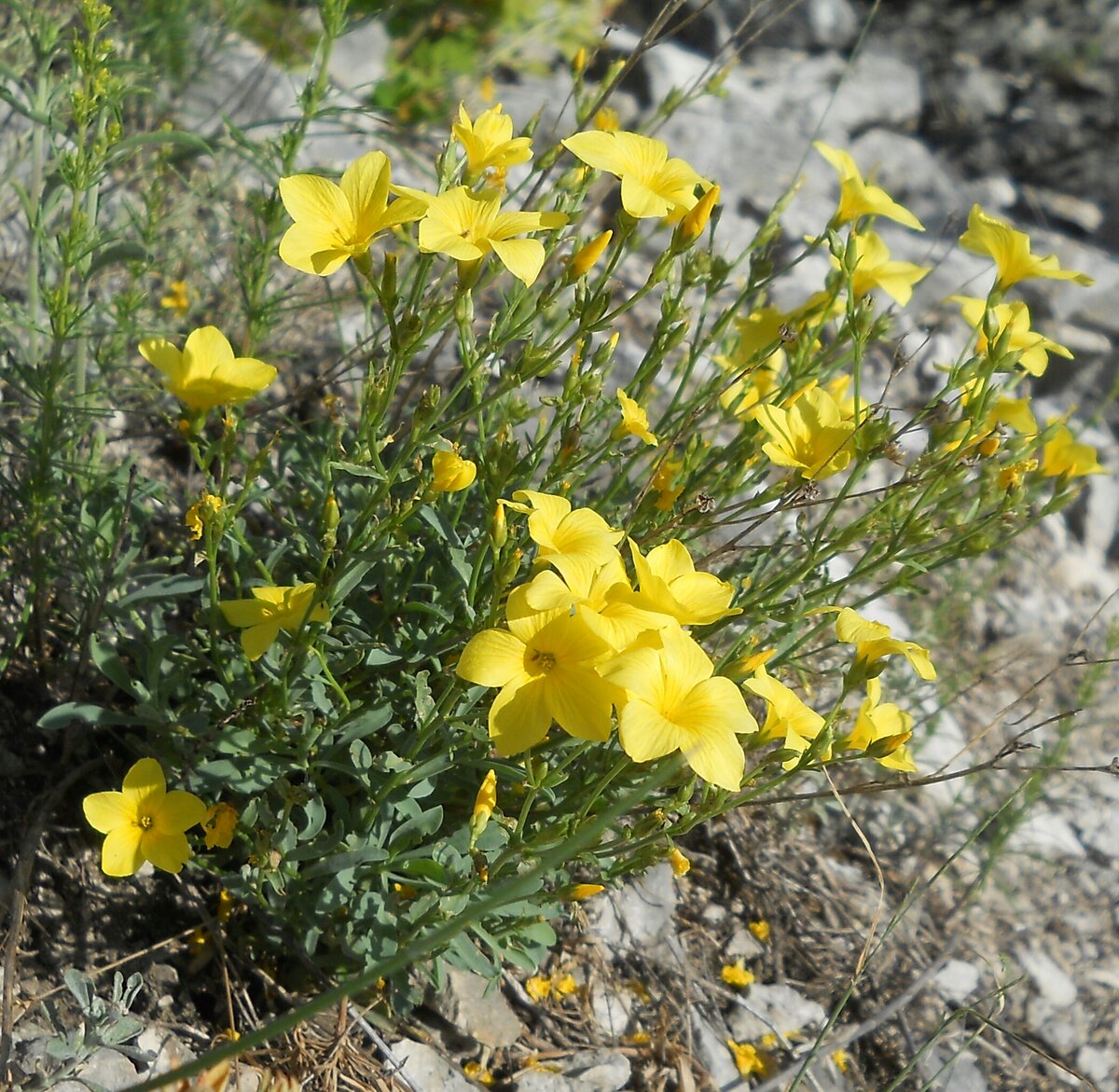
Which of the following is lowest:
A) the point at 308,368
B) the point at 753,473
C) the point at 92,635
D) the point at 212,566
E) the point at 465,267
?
the point at 308,368

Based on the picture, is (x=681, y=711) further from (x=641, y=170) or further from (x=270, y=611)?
(x=641, y=170)

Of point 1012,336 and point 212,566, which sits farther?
point 1012,336

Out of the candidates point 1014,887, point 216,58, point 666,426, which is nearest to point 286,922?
point 666,426

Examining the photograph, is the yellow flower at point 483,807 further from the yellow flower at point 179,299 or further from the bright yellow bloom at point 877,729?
the yellow flower at point 179,299

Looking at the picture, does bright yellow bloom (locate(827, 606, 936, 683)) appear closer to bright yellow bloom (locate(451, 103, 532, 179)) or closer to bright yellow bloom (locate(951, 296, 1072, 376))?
bright yellow bloom (locate(951, 296, 1072, 376))

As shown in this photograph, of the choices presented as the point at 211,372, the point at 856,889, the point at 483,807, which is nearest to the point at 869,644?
the point at 483,807

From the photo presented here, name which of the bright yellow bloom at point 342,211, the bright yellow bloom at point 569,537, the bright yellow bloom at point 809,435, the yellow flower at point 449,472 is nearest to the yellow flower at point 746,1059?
the bright yellow bloom at point 809,435

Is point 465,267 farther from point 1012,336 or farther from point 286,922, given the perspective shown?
point 286,922
